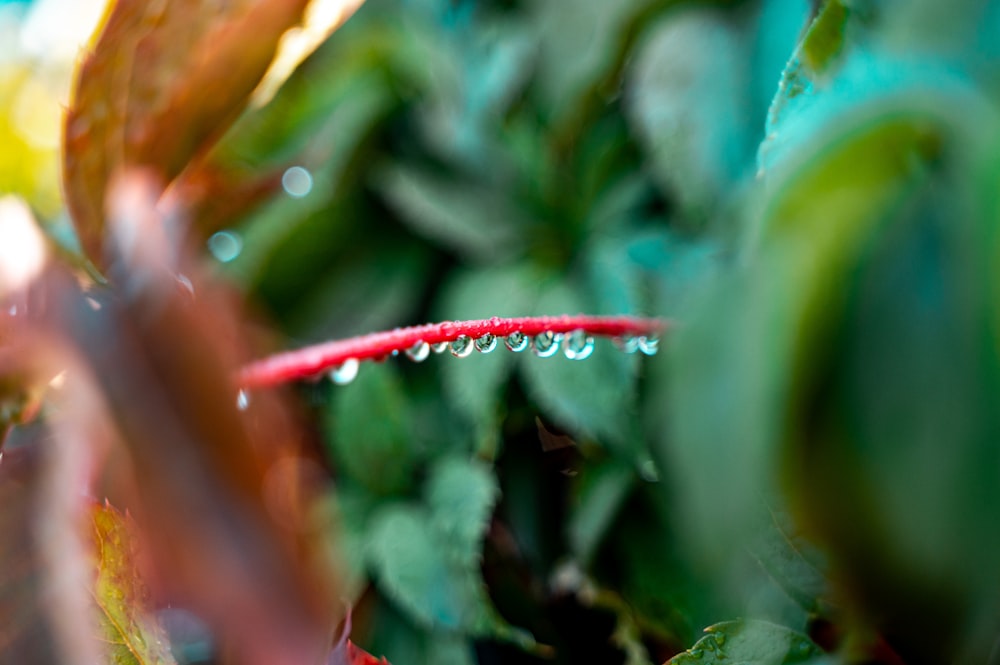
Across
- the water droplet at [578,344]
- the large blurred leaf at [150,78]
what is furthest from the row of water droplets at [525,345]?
the large blurred leaf at [150,78]

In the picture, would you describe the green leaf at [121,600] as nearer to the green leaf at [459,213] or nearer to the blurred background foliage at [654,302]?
the blurred background foliage at [654,302]

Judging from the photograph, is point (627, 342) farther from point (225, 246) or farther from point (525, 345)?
point (225, 246)

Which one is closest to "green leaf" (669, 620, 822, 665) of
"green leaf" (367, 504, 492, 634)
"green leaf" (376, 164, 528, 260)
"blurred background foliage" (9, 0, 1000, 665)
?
"blurred background foliage" (9, 0, 1000, 665)

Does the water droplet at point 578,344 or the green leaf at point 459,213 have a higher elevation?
the water droplet at point 578,344

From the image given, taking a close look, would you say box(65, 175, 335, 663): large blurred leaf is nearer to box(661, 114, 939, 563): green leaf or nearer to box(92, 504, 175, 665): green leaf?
box(92, 504, 175, 665): green leaf

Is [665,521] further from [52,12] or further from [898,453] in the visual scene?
[52,12]

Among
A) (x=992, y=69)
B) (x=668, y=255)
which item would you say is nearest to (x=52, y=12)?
(x=668, y=255)
